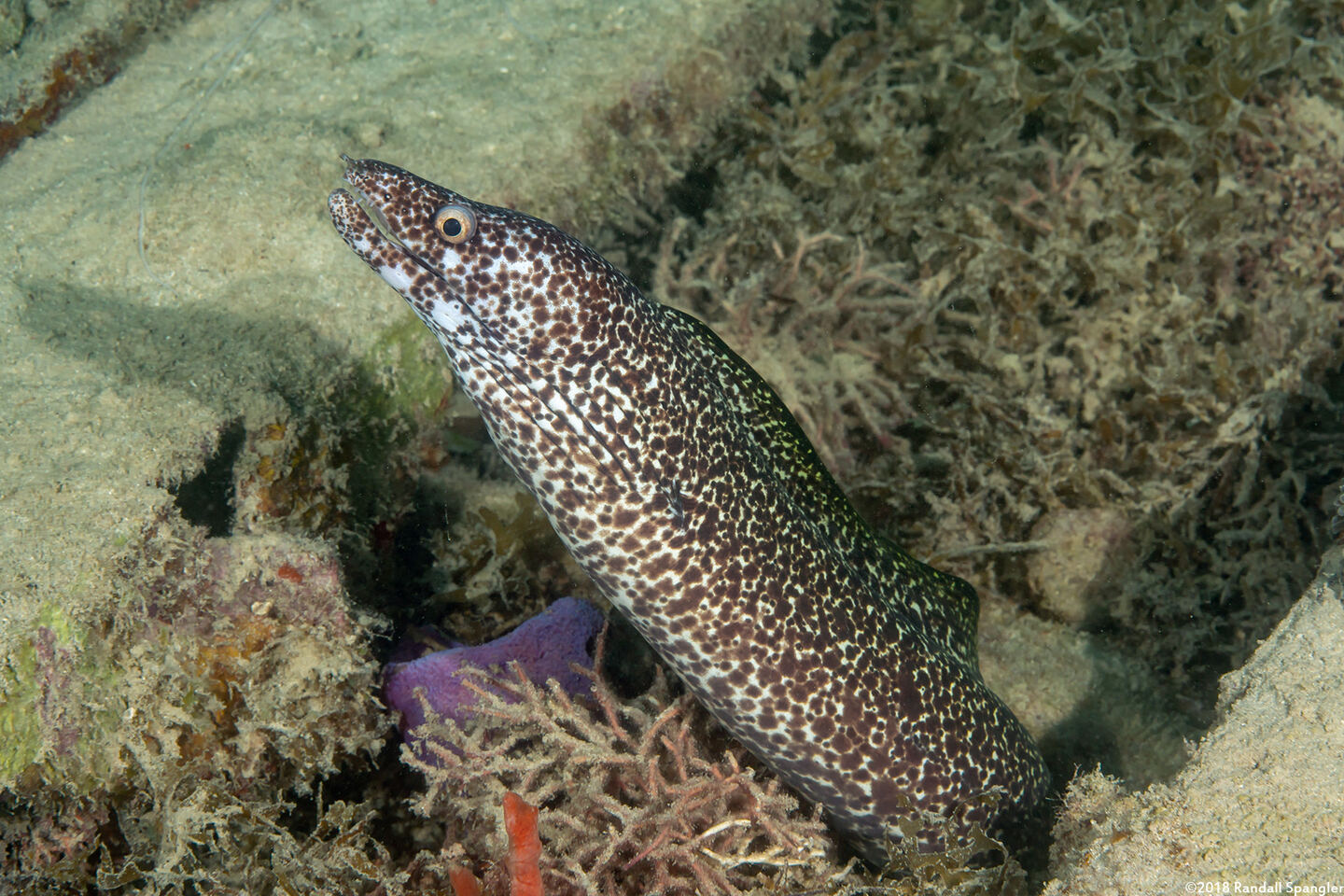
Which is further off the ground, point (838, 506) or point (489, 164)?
point (489, 164)

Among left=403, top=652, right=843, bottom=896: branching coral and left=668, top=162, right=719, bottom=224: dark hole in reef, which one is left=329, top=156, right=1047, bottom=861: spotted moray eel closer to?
left=403, top=652, right=843, bottom=896: branching coral

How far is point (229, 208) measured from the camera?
3844 mm

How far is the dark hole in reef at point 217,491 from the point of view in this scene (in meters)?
2.95

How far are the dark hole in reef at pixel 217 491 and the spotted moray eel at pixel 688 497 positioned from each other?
3.66 ft

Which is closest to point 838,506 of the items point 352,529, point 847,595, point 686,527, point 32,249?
point 847,595

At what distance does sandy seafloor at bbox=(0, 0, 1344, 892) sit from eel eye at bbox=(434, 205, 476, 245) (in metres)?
1.19

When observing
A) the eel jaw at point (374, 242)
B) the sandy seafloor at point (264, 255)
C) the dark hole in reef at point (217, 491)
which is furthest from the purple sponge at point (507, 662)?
the eel jaw at point (374, 242)

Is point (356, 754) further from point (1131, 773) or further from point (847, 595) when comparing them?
point (1131, 773)

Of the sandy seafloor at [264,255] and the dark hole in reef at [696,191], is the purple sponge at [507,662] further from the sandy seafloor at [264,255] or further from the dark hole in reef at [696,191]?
the dark hole in reef at [696,191]

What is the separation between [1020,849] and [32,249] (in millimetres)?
5619

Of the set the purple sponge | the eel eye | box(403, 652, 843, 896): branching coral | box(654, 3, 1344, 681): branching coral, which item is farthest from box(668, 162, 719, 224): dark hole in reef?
box(403, 652, 843, 896): branching coral

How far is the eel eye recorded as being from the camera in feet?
8.30

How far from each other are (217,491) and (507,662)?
144 centimetres

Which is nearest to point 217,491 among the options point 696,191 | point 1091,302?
point 696,191
